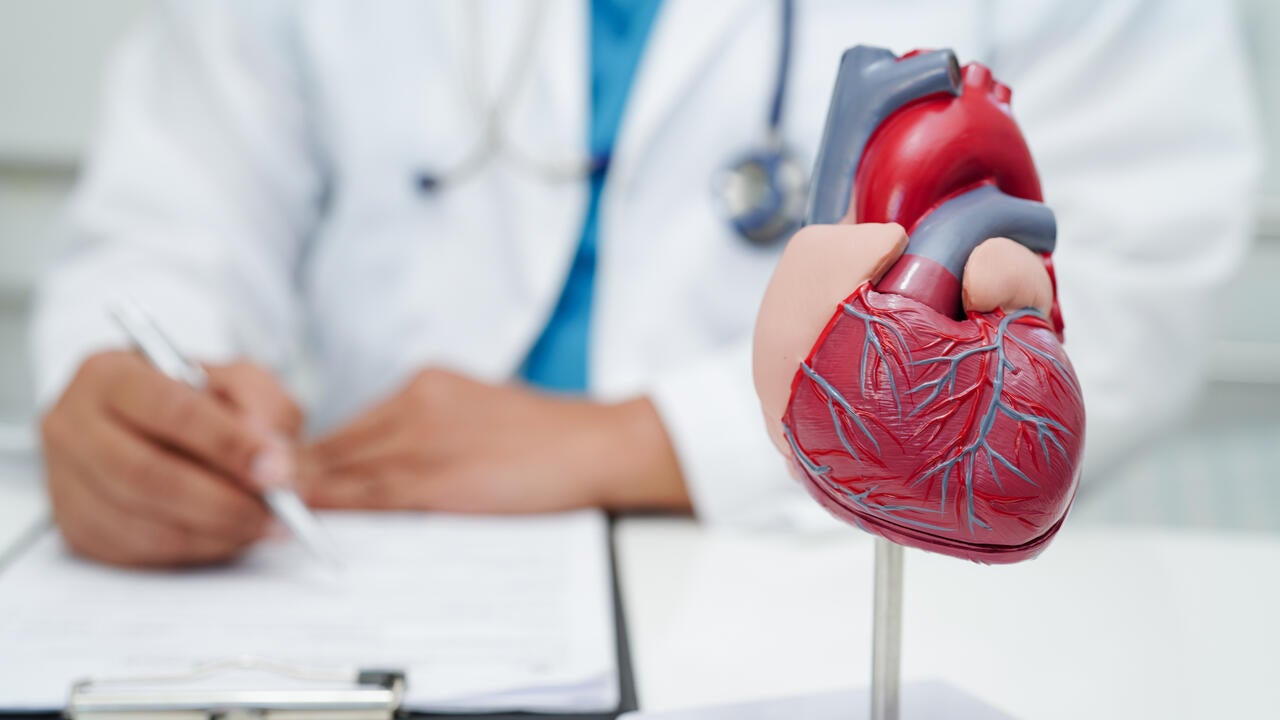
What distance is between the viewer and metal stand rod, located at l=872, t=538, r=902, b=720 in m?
0.26

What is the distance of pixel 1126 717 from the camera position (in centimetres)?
32

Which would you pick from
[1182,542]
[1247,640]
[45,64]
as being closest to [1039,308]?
[1247,640]

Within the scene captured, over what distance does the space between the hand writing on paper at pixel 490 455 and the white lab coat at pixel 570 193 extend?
0.09 feet

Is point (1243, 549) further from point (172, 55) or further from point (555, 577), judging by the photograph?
point (172, 55)

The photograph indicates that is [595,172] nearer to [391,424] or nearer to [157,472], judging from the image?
[391,424]

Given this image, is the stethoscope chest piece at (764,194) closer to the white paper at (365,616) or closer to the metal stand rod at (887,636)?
the white paper at (365,616)

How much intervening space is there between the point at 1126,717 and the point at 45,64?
111 centimetres

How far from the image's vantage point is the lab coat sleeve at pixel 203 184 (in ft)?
2.23

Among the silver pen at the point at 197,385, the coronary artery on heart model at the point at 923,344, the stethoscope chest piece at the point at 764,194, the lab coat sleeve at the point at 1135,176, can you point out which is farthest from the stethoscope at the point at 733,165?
the coronary artery on heart model at the point at 923,344

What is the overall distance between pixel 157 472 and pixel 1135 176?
55 cm

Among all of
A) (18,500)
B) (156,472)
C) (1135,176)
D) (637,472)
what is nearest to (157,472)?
(156,472)

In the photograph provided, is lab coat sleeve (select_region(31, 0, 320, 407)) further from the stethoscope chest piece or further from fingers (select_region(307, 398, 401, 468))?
the stethoscope chest piece

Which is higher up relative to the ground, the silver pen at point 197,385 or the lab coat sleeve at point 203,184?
the lab coat sleeve at point 203,184

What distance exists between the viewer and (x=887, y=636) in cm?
26
